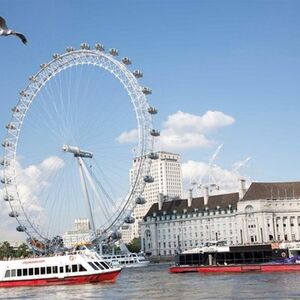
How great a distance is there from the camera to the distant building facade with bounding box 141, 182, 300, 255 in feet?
483

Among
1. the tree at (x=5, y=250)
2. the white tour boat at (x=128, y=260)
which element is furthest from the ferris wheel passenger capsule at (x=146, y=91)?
the tree at (x=5, y=250)

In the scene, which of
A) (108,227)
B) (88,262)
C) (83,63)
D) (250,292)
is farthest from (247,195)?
(250,292)

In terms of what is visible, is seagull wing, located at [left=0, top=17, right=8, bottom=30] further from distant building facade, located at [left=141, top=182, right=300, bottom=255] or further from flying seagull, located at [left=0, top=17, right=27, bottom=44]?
distant building facade, located at [left=141, top=182, right=300, bottom=255]

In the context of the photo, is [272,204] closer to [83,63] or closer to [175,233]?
[175,233]

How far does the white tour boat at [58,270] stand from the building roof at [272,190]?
9750cm

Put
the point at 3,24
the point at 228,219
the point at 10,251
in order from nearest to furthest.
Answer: the point at 3,24
the point at 228,219
the point at 10,251

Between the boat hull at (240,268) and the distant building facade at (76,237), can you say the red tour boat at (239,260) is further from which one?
the distant building facade at (76,237)

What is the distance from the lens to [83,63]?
246 feet

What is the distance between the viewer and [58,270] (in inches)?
2206

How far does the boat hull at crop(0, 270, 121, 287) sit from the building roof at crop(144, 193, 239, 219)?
102m

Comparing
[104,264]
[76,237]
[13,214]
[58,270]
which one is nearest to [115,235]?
[76,237]

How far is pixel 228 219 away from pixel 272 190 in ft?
50.1

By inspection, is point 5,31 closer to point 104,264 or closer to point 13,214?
point 104,264

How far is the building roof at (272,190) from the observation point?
490 feet
